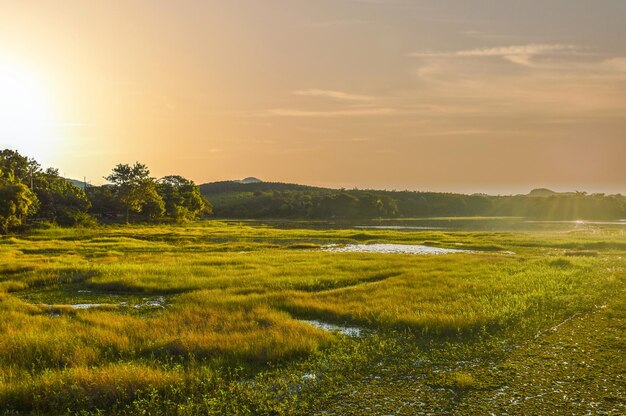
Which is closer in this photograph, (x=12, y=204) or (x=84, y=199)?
(x=12, y=204)

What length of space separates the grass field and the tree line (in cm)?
5467

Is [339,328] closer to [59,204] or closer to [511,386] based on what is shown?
[511,386]

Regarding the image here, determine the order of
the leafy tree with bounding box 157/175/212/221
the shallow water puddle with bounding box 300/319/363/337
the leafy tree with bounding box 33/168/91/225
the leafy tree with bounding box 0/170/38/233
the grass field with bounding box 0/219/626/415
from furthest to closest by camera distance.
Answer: the leafy tree with bounding box 157/175/212/221 → the leafy tree with bounding box 33/168/91/225 → the leafy tree with bounding box 0/170/38/233 → the shallow water puddle with bounding box 300/319/363/337 → the grass field with bounding box 0/219/626/415

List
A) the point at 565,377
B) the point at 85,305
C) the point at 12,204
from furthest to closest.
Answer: the point at 12,204
the point at 85,305
the point at 565,377

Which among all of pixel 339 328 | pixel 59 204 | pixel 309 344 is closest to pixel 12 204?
pixel 59 204

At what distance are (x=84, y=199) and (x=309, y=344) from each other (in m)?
102

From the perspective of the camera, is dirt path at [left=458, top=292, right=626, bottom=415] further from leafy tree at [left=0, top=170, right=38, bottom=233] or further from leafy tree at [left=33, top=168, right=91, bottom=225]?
leafy tree at [left=33, top=168, right=91, bottom=225]

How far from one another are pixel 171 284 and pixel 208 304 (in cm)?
705

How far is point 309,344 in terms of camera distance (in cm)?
1497

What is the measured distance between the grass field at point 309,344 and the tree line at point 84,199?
179ft

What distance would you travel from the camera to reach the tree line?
75250mm

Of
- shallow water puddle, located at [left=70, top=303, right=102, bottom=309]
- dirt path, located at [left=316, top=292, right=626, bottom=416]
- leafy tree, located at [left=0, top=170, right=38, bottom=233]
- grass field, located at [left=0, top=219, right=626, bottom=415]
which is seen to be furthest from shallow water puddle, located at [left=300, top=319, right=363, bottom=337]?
leafy tree, located at [left=0, top=170, right=38, bottom=233]

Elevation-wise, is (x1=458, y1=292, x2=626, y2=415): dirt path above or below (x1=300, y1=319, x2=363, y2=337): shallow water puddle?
above

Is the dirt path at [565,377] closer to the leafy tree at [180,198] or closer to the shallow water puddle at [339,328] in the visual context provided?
the shallow water puddle at [339,328]
